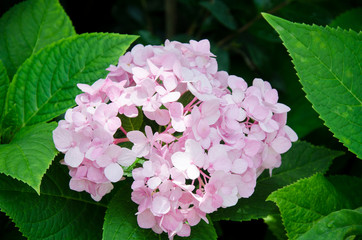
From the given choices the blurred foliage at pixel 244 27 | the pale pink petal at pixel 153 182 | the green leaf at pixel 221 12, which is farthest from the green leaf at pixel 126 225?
the green leaf at pixel 221 12

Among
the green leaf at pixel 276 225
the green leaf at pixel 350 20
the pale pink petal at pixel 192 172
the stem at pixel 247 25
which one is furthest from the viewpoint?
the stem at pixel 247 25

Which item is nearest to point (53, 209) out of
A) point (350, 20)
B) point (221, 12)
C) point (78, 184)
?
point (78, 184)

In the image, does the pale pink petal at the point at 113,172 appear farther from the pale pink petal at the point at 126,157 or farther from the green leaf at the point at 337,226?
the green leaf at the point at 337,226

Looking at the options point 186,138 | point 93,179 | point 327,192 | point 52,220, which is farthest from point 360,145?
point 52,220

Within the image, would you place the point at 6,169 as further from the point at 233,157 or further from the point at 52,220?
the point at 233,157

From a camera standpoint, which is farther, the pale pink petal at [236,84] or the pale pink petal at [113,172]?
the pale pink petal at [236,84]

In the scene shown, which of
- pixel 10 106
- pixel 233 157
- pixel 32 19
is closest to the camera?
pixel 233 157
